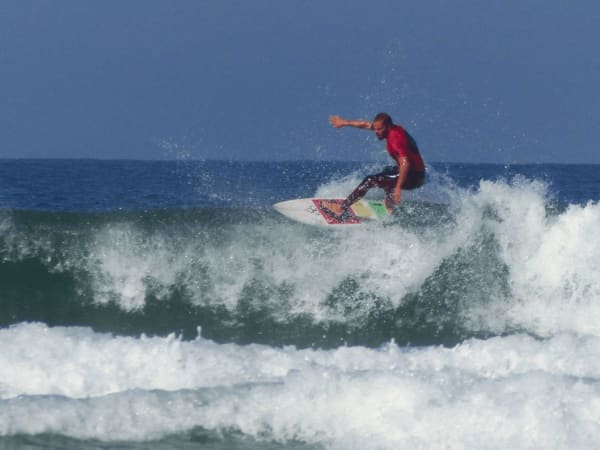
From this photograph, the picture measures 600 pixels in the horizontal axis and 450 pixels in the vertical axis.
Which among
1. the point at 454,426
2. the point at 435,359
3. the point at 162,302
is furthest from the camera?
the point at 162,302

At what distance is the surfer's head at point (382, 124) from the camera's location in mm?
10305

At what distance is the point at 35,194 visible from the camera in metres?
27.3

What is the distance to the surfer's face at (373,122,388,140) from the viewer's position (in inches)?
406

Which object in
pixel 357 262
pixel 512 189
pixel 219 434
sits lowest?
pixel 219 434

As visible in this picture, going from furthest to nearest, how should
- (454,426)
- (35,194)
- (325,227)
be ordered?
(35,194), (325,227), (454,426)

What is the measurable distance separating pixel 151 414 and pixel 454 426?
2.39 metres

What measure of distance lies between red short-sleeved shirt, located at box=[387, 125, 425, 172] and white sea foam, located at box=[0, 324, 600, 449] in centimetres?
334

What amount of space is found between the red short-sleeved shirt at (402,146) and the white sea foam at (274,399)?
3.34 m

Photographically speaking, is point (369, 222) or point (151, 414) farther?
point (369, 222)

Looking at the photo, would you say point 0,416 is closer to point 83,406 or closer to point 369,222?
point 83,406

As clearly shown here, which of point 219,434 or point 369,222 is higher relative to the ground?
point 369,222

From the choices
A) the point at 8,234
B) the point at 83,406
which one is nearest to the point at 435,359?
the point at 83,406

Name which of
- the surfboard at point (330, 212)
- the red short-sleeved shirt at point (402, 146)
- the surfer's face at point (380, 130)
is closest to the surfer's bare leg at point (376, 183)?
the surfboard at point (330, 212)

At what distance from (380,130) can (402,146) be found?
1.16ft
